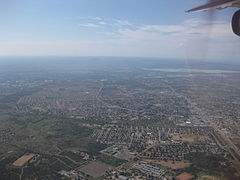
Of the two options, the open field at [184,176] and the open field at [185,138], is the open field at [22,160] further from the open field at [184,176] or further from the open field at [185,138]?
the open field at [185,138]

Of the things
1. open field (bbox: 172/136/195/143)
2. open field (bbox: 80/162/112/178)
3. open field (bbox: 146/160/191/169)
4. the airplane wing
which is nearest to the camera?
the airplane wing

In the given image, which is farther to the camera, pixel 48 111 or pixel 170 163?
pixel 48 111

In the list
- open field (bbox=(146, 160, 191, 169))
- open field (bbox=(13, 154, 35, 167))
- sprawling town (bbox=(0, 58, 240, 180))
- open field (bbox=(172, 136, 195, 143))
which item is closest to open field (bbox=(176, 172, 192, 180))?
sprawling town (bbox=(0, 58, 240, 180))

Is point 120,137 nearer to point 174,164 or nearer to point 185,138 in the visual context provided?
point 185,138

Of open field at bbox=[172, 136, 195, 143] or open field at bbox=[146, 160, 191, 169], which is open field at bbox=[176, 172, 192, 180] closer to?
open field at bbox=[146, 160, 191, 169]

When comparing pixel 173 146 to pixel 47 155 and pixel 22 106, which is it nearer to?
pixel 47 155

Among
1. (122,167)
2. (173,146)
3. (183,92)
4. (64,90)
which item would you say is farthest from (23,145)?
(183,92)
